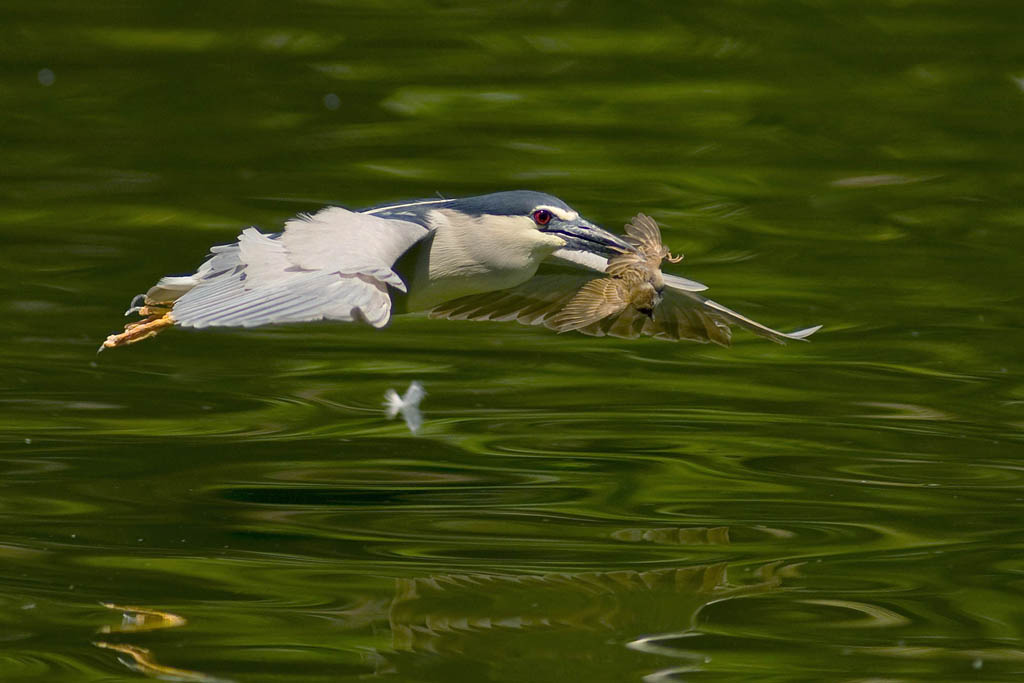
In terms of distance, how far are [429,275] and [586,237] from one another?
65 centimetres

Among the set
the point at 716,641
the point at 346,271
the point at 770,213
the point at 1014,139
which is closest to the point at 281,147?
the point at 770,213

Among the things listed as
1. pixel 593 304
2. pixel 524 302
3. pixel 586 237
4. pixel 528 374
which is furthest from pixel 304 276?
pixel 528 374

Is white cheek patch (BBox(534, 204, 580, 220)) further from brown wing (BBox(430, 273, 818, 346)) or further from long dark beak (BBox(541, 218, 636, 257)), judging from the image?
brown wing (BBox(430, 273, 818, 346))

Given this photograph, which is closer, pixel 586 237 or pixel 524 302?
pixel 586 237

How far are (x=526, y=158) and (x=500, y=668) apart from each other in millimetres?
6031

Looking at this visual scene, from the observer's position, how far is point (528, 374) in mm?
8805

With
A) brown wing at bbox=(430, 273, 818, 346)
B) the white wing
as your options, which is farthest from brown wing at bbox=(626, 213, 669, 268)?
the white wing

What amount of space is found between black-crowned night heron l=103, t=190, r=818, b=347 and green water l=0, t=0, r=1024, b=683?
666 mm

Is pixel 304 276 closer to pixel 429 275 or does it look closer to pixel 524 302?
pixel 429 275

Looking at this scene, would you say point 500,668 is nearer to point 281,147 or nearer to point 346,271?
point 346,271

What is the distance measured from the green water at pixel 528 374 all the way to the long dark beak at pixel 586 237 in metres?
1.00

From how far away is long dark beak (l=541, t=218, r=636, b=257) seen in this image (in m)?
6.73

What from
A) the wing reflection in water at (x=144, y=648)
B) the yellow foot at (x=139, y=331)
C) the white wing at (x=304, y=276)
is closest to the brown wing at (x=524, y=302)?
the white wing at (x=304, y=276)

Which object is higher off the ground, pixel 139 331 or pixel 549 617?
pixel 139 331
